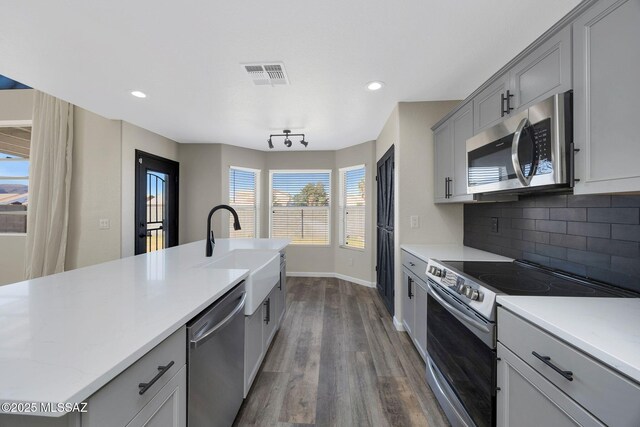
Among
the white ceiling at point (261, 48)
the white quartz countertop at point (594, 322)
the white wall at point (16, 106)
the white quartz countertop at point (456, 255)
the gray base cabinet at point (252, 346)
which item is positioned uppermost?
the white wall at point (16, 106)

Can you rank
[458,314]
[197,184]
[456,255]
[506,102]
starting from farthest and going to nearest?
[197,184] < [456,255] < [506,102] < [458,314]

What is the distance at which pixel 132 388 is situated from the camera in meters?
0.73

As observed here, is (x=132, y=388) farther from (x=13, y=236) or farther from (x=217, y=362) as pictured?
(x=13, y=236)

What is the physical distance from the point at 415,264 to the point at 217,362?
1.76 meters

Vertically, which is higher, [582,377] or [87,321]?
[87,321]

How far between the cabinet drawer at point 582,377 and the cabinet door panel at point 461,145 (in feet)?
4.49

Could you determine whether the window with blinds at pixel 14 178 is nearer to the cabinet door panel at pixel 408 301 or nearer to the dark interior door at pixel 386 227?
the dark interior door at pixel 386 227

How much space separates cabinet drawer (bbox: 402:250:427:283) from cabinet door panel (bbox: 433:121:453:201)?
26.0 inches

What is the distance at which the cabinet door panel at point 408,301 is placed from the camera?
246cm

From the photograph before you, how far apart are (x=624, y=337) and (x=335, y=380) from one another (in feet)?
5.67

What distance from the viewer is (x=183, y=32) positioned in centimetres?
175

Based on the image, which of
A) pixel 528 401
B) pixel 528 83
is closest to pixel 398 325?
pixel 528 401

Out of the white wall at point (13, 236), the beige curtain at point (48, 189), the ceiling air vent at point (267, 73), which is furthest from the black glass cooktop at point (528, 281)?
the white wall at point (13, 236)

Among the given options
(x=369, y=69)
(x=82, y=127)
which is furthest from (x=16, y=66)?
(x=369, y=69)
